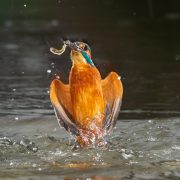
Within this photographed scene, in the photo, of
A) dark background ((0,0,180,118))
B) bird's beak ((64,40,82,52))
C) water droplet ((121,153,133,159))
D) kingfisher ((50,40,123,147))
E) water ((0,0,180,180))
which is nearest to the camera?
bird's beak ((64,40,82,52))

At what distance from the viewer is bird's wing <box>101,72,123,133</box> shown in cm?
686

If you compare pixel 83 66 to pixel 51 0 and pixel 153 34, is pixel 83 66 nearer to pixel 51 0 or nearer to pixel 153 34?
pixel 153 34

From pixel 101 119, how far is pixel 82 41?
70cm

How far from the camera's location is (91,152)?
6.88 m

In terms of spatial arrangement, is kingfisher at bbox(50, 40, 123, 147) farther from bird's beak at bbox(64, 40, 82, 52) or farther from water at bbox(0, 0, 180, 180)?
water at bbox(0, 0, 180, 180)

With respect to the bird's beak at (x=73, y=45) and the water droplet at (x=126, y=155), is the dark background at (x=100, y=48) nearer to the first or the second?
the bird's beak at (x=73, y=45)

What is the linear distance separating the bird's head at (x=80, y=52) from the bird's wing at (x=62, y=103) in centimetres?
34

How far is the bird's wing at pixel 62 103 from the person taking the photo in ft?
22.2

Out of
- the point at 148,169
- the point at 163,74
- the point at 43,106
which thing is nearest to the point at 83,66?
the point at 148,169

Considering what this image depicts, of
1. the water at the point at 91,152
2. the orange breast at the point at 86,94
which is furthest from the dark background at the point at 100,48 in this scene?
the water at the point at 91,152

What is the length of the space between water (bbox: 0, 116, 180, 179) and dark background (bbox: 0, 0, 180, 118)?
22.7 inches

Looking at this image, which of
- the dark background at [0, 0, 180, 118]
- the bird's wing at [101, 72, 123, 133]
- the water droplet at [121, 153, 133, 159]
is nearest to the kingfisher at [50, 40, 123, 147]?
the bird's wing at [101, 72, 123, 133]

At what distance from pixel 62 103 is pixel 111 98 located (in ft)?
1.44

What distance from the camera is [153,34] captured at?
51.8 ft
